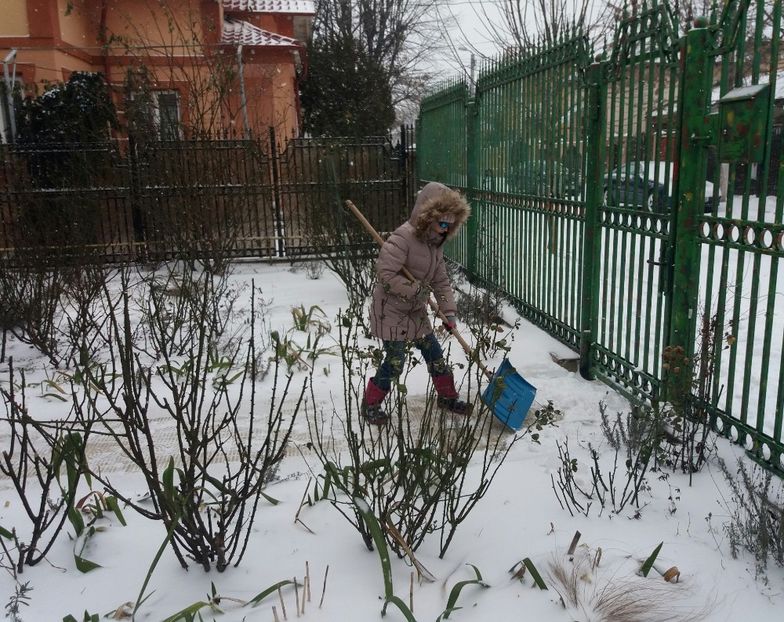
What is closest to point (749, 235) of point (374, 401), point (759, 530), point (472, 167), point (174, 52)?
point (759, 530)

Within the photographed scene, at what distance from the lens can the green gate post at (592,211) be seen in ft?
13.9

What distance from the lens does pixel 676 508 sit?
2.80m

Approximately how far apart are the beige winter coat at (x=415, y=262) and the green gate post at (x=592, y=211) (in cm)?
105

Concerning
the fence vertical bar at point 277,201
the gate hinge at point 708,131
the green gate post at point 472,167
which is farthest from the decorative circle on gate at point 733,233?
the fence vertical bar at point 277,201

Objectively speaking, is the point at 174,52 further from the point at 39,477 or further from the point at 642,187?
the point at 39,477

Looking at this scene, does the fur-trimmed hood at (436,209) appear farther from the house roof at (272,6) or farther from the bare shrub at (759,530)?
the house roof at (272,6)

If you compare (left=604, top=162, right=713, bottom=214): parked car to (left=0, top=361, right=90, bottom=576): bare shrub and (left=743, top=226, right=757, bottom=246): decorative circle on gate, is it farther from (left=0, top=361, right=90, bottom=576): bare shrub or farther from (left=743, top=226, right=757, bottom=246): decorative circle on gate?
(left=0, top=361, right=90, bottom=576): bare shrub

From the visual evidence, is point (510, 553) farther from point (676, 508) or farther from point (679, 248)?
point (679, 248)

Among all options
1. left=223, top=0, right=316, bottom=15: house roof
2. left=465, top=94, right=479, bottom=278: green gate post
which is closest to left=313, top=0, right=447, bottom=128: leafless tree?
left=223, top=0, right=316, bottom=15: house roof

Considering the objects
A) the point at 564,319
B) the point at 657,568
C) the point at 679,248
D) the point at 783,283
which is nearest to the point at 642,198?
the point at 679,248

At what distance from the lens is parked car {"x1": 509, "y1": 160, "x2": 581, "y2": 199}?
474 centimetres

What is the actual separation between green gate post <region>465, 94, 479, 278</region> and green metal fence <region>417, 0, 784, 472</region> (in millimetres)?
350

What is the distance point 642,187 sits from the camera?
388 cm

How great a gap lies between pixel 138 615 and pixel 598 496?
1907mm
